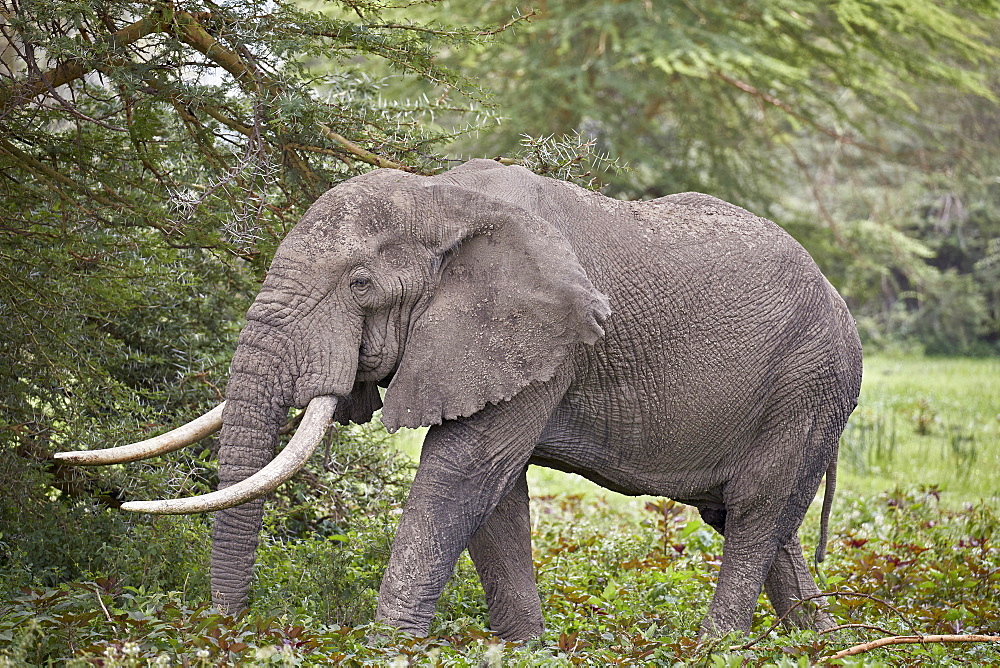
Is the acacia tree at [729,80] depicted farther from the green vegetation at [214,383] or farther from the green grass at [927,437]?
the green vegetation at [214,383]

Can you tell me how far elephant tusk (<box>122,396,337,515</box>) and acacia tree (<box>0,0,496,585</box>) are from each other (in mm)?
1225

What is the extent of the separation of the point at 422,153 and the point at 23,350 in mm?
2207

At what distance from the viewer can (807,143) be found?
30.8 meters

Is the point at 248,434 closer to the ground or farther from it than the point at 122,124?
closer to the ground

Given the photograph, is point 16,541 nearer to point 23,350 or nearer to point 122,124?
point 23,350

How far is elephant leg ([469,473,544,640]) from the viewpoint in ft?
17.4

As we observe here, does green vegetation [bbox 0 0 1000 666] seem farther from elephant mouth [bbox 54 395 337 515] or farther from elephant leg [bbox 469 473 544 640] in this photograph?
elephant mouth [bbox 54 395 337 515]

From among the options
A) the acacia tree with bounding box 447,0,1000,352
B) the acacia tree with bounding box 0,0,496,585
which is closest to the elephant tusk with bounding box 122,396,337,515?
the acacia tree with bounding box 0,0,496,585

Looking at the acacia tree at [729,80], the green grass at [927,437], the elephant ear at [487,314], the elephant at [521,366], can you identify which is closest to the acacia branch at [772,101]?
the acacia tree at [729,80]

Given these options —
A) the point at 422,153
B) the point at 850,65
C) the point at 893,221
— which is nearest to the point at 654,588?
the point at 422,153

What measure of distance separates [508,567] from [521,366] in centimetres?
135

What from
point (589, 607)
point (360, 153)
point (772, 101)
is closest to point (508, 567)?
point (589, 607)

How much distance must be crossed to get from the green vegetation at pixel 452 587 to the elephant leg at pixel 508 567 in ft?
0.48

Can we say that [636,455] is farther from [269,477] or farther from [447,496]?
[269,477]
